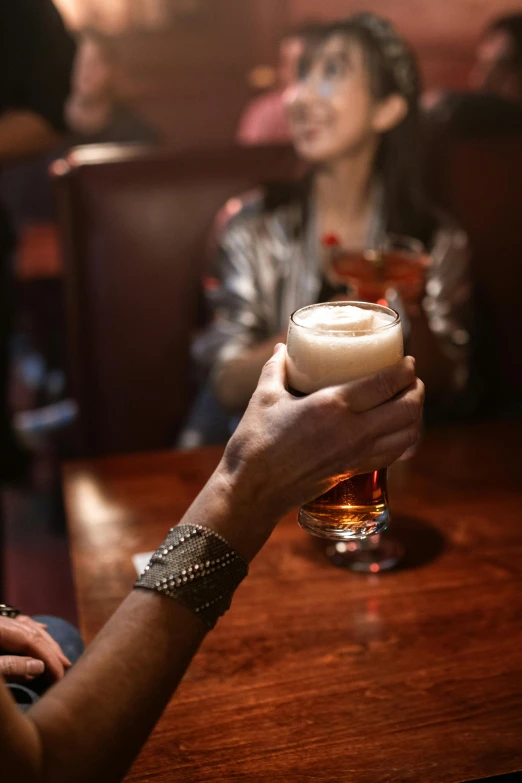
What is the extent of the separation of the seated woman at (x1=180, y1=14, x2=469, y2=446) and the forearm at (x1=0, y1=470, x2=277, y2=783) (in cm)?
120

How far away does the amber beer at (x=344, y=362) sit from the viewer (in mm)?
857

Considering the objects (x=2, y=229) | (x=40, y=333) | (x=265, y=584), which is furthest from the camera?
(x=40, y=333)

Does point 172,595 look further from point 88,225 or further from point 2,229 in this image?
point 2,229

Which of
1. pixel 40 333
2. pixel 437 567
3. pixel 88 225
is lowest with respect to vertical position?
pixel 40 333

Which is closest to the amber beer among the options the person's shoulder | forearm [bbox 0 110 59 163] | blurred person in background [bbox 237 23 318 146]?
the person's shoulder

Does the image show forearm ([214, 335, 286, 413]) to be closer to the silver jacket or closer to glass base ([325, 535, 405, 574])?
the silver jacket

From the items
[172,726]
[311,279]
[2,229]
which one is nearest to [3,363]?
[2,229]

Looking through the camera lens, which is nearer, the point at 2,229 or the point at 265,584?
the point at 265,584

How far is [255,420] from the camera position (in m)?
0.79

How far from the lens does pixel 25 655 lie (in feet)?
3.12

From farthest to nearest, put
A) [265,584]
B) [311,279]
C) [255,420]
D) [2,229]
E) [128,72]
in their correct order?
[128,72], [2,229], [311,279], [265,584], [255,420]

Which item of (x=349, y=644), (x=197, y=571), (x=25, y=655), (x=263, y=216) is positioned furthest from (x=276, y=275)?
(x=197, y=571)

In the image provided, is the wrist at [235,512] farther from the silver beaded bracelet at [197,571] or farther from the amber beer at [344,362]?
the amber beer at [344,362]

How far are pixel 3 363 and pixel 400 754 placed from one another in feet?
7.69
